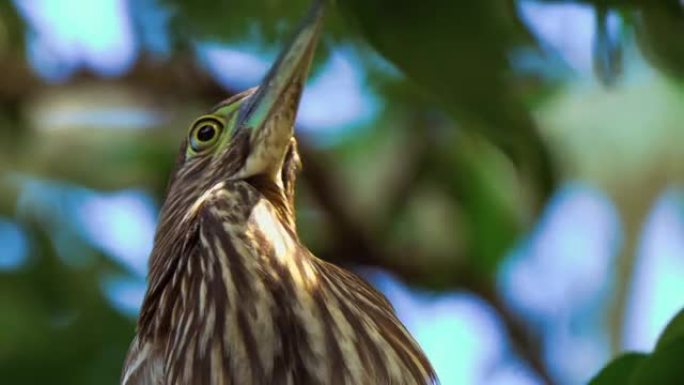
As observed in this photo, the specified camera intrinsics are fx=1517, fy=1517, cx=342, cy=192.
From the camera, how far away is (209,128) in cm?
261

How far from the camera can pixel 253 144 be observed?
7.82ft

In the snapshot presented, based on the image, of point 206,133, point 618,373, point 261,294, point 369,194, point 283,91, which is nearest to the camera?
point 618,373

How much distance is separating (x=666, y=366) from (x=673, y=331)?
5cm

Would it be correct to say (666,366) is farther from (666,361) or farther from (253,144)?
(253,144)

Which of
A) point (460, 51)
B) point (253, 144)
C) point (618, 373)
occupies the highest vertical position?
point (460, 51)

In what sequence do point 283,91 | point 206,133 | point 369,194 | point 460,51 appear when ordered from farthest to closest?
point 369,194
point 206,133
point 283,91
point 460,51

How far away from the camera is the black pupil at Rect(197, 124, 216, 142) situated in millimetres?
2604

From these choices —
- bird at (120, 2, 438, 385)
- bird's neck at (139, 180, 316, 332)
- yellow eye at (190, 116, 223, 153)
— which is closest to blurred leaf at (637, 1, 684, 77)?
bird at (120, 2, 438, 385)

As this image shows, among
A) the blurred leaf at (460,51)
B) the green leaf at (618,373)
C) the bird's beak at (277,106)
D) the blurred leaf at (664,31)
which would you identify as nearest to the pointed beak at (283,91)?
the bird's beak at (277,106)

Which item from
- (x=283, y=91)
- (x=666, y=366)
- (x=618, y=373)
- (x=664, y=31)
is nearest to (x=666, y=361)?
(x=666, y=366)

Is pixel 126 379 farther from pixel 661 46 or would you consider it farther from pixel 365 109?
pixel 365 109

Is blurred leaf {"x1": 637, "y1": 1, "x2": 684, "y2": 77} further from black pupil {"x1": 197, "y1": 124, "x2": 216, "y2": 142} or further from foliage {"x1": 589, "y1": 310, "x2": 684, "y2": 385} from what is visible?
black pupil {"x1": 197, "y1": 124, "x2": 216, "y2": 142}

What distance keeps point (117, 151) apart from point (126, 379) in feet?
7.16

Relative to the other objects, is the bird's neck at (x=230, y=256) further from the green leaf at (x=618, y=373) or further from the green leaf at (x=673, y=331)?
the green leaf at (x=673, y=331)
